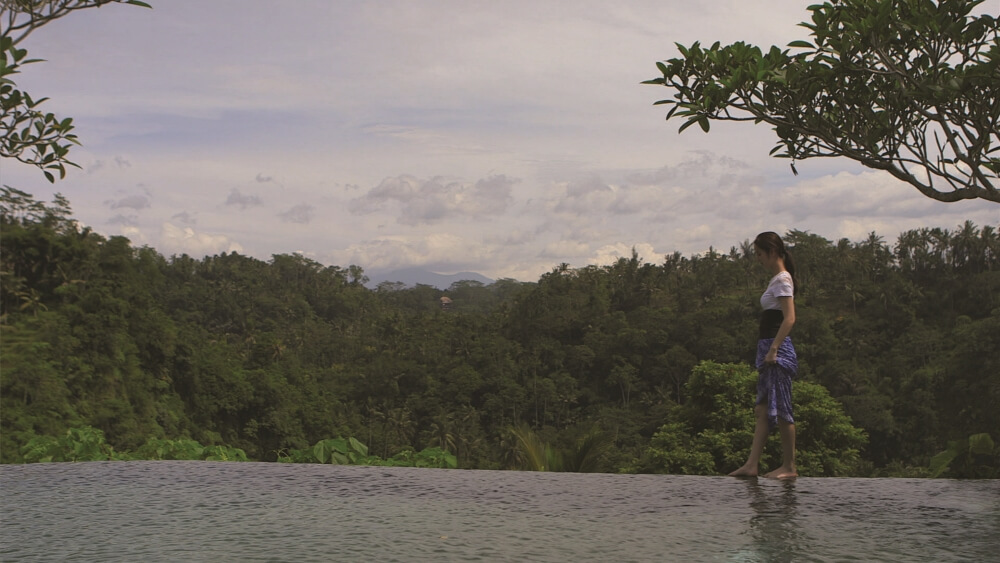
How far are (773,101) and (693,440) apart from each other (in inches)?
604

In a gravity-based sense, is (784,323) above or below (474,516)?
above

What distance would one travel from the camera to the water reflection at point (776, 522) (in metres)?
3.02

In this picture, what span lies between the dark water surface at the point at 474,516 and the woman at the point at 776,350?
28cm

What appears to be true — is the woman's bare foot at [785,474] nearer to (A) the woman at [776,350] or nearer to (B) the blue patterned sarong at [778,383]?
(A) the woman at [776,350]

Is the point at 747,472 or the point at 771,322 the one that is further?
the point at 747,472

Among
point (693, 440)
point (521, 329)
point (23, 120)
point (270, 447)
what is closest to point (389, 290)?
point (521, 329)

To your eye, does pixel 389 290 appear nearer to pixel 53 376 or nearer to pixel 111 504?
pixel 53 376

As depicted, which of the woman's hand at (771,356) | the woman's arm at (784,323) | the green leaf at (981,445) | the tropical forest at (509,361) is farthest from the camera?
the tropical forest at (509,361)

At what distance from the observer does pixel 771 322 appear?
4570mm

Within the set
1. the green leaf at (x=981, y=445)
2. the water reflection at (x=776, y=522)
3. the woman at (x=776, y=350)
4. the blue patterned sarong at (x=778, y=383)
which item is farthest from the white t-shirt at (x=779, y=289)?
the green leaf at (x=981, y=445)

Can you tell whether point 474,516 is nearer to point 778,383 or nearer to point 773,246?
point 778,383

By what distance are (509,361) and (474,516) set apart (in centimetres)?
5378

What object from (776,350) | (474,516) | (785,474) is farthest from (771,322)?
(474,516)

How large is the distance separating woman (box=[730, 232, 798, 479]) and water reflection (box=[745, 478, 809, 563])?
10.8 inches
